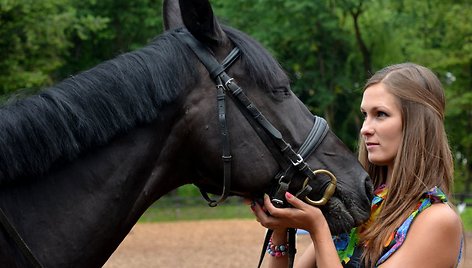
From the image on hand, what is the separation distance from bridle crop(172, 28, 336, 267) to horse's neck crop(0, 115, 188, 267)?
0.23 m

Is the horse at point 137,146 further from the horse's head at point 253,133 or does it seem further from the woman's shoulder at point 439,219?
the woman's shoulder at point 439,219

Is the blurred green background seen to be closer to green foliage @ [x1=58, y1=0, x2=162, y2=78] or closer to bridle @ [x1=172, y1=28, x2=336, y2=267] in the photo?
green foliage @ [x1=58, y1=0, x2=162, y2=78]

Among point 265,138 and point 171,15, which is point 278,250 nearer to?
point 265,138

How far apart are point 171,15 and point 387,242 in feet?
4.47

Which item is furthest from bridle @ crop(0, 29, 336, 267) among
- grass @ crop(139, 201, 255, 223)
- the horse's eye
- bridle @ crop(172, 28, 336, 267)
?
grass @ crop(139, 201, 255, 223)

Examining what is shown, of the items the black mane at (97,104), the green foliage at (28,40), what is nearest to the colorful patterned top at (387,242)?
the black mane at (97,104)

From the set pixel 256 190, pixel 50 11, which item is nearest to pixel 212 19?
pixel 256 190

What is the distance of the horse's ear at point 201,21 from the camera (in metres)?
2.73

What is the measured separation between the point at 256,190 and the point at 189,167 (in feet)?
0.96

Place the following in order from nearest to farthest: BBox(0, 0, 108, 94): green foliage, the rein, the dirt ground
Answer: the rein < the dirt ground < BBox(0, 0, 108, 94): green foliage

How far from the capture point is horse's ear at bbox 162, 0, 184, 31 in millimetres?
3073

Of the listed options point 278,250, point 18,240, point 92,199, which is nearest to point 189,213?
point 278,250

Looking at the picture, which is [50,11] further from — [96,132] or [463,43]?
[96,132]

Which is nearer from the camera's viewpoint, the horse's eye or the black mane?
the black mane
